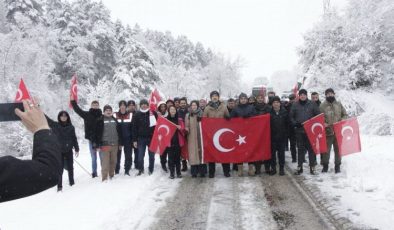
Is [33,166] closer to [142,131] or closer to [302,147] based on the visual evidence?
[142,131]

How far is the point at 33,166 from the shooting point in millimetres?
1984

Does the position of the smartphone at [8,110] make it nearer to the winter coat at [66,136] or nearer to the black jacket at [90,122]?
the winter coat at [66,136]

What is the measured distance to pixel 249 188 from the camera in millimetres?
9539

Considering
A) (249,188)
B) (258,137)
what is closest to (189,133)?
(258,137)

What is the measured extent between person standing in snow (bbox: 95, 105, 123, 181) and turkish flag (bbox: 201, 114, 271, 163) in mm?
2348

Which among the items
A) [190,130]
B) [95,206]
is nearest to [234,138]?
[190,130]

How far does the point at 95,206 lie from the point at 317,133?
5.95 m

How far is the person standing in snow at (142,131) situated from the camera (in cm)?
1154

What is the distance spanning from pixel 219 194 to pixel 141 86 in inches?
1183

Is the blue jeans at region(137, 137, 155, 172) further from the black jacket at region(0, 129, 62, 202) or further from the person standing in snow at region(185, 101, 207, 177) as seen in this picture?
the black jacket at region(0, 129, 62, 202)

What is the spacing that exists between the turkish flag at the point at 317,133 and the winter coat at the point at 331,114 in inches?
11.9

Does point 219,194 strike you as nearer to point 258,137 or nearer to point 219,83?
point 258,137

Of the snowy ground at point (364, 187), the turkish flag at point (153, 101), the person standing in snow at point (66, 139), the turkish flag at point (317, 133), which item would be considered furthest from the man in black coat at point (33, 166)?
the turkish flag at point (153, 101)

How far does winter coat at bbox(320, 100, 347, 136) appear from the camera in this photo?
1114cm
